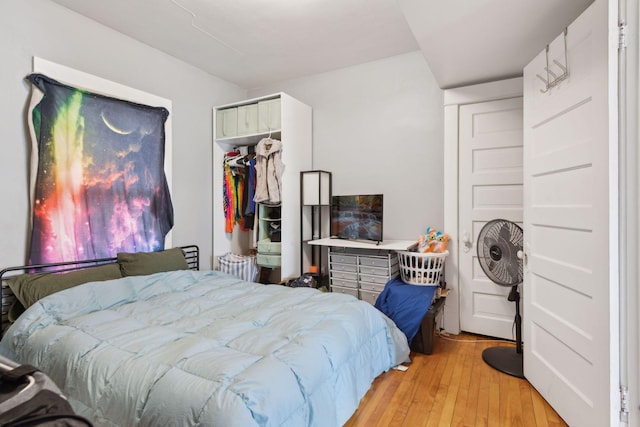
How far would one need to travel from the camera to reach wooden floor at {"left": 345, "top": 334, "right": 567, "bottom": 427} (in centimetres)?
178

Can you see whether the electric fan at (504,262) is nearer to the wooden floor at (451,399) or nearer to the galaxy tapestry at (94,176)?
the wooden floor at (451,399)

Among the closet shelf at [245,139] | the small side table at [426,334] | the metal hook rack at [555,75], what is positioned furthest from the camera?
the closet shelf at [245,139]

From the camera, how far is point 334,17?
267cm

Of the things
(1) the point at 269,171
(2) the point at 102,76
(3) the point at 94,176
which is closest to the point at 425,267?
(1) the point at 269,171

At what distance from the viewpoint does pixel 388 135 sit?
3.43m

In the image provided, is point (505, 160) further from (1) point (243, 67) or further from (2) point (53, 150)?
(2) point (53, 150)

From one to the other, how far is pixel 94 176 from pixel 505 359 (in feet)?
11.9

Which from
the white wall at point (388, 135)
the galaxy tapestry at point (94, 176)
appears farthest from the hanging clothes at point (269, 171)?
the galaxy tapestry at point (94, 176)

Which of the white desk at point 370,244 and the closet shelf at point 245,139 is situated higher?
the closet shelf at point 245,139

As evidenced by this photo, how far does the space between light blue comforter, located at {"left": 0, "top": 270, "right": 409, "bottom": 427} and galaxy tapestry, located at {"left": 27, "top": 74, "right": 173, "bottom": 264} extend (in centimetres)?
65

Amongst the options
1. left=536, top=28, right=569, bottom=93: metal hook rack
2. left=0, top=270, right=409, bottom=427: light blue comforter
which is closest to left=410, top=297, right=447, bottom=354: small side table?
left=0, top=270, right=409, bottom=427: light blue comforter

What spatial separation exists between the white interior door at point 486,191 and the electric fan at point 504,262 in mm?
401

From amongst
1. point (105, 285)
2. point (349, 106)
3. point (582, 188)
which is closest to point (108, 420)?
point (105, 285)

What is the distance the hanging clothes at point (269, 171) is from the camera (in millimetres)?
3400
